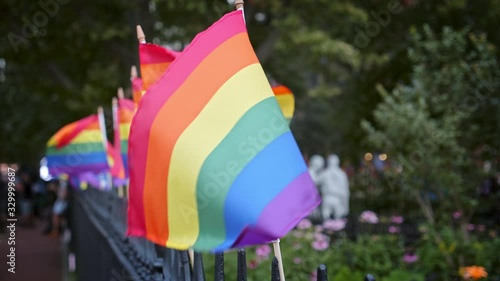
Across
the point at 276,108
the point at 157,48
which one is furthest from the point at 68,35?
the point at 276,108

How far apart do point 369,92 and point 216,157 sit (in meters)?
17.1

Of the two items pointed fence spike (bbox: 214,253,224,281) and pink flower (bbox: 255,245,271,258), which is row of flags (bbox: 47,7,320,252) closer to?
pointed fence spike (bbox: 214,253,224,281)

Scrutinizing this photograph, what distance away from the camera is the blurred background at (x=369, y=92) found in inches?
336

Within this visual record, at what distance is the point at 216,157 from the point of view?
2783 millimetres

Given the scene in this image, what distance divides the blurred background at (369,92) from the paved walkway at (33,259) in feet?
0.82

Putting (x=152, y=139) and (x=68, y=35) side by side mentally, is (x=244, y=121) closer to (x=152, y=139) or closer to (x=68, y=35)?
(x=152, y=139)

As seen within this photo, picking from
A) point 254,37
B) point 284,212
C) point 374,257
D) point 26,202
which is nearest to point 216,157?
point 284,212

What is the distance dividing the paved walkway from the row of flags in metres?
7.27

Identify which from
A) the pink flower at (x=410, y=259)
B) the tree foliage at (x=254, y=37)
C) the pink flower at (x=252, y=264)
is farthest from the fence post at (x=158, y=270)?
the tree foliage at (x=254, y=37)

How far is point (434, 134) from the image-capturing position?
9.33 m

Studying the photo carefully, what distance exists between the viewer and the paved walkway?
10845 mm

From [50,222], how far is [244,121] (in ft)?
56.8

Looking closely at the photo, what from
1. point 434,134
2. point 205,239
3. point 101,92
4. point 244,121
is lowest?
point 205,239

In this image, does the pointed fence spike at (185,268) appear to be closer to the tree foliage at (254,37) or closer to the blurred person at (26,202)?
the tree foliage at (254,37)
